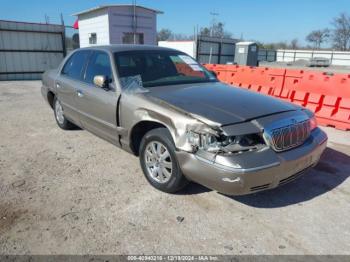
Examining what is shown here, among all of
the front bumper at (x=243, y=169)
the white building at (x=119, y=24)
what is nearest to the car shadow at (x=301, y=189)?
the front bumper at (x=243, y=169)

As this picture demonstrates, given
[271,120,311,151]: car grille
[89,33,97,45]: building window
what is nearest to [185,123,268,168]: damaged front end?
[271,120,311,151]: car grille

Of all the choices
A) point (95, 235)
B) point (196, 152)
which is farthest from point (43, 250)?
point (196, 152)

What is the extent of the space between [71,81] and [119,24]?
14.4 metres

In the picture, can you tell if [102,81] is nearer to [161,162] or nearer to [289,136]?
[161,162]

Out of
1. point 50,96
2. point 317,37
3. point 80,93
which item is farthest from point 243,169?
point 317,37

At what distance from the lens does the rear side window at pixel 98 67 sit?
4219 millimetres

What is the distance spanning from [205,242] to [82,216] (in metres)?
1.29

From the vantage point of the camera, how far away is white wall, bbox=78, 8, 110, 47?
59.4 ft

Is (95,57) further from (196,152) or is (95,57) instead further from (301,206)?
(301,206)

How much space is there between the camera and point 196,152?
293 centimetres

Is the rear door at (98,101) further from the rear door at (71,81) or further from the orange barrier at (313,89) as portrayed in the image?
the orange barrier at (313,89)

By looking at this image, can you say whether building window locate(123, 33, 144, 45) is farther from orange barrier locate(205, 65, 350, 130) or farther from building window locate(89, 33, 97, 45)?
orange barrier locate(205, 65, 350, 130)

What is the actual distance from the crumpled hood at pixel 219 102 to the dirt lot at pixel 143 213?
1.00 metres

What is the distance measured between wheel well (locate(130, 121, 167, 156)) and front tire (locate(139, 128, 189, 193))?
14cm
